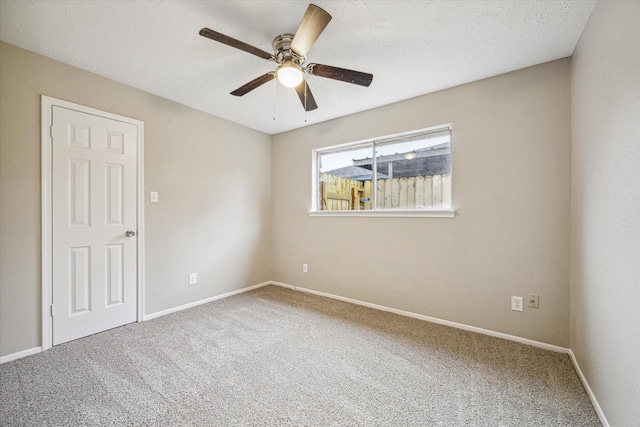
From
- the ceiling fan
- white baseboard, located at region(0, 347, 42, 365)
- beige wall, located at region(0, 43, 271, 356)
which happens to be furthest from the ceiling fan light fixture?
white baseboard, located at region(0, 347, 42, 365)

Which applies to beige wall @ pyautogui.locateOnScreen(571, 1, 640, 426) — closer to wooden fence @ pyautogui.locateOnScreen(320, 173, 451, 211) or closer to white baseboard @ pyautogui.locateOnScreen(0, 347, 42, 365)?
wooden fence @ pyautogui.locateOnScreen(320, 173, 451, 211)

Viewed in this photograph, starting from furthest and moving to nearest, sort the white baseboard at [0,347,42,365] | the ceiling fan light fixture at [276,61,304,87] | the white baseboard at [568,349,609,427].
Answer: the white baseboard at [0,347,42,365] → the ceiling fan light fixture at [276,61,304,87] → the white baseboard at [568,349,609,427]

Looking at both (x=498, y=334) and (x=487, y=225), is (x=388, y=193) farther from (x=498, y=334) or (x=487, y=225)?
(x=498, y=334)

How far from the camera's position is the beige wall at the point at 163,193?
1.91m

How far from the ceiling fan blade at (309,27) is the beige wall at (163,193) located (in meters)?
1.96

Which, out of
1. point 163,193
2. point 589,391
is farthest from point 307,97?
point 589,391

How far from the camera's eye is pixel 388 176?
3.05 m

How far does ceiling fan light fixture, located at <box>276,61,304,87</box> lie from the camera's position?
1.72 meters

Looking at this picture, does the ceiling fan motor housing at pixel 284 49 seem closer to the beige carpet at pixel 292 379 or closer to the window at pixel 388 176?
the window at pixel 388 176

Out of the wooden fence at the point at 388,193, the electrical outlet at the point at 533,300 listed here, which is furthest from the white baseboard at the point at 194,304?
the electrical outlet at the point at 533,300

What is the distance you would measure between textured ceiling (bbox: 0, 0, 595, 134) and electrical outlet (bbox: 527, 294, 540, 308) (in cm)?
192

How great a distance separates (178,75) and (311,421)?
9.30ft

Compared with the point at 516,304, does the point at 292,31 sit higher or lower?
higher

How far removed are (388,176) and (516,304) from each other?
1724 mm
